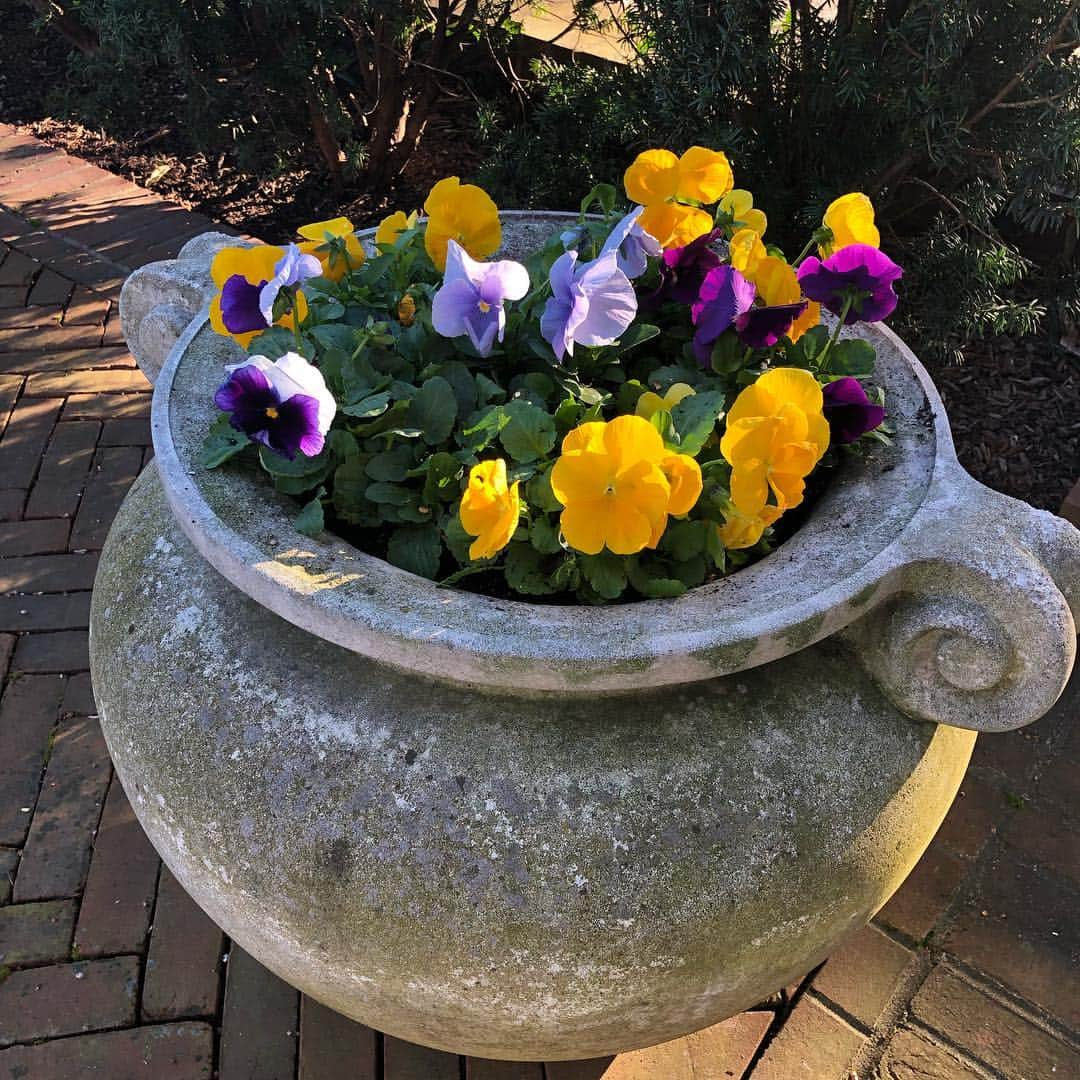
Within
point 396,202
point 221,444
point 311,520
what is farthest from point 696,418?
point 396,202

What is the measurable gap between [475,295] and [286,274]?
0.77 ft

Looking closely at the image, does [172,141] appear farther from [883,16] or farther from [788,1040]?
[788,1040]

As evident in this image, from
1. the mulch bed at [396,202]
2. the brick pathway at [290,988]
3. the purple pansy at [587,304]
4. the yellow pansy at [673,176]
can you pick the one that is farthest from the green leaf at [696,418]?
the mulch bed at [396,202]

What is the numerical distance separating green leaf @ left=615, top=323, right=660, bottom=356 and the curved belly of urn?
1.52ft

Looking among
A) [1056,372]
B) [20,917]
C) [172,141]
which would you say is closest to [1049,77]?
[1056,372]

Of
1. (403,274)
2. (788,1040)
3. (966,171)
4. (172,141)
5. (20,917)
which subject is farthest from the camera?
(172,141)

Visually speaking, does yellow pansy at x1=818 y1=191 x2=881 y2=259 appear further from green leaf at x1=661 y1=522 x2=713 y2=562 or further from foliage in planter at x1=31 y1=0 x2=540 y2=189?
foliage in planter at x1=31 y1=0 x2=540 y2=189

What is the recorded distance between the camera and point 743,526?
4.17 feet

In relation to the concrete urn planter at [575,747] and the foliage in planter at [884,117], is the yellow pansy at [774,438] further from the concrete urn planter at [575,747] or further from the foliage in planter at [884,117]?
the foliage in planter at [884,117]

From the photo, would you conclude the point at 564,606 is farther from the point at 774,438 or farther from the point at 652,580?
the point at 774,438

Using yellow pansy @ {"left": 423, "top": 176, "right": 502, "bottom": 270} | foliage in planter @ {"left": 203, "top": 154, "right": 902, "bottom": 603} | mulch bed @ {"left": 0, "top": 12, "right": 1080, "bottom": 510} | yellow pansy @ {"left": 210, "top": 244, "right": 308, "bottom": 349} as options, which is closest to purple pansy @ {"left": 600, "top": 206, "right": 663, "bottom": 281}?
foliage in planter @ {"left": 203, "top": 154, "right": 902, "bottom": 603}

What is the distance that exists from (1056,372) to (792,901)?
93.4 inches

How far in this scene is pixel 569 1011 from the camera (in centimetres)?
125

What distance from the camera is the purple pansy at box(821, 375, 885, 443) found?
1.33 metres
